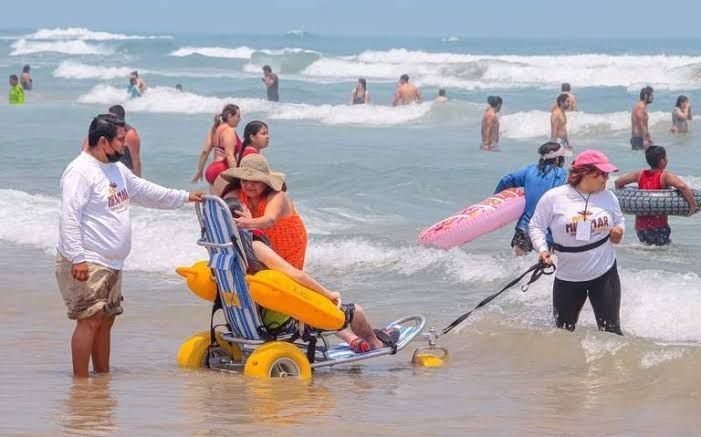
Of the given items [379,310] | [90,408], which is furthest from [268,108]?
[90,408]

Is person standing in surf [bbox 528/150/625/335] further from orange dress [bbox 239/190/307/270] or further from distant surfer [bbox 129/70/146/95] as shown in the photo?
distant surfer [bbox 129/70/146/95]

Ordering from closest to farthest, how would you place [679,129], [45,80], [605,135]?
[679,129], [605,135], [45,80]

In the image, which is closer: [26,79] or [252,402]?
[252,402]

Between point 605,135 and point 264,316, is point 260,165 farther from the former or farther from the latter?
point 605,135

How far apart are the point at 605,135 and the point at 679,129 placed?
301cm

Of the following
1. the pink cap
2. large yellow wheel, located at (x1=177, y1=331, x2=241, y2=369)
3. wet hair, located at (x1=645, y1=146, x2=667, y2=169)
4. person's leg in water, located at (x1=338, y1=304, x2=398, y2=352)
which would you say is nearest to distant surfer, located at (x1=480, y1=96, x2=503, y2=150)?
wet hair, located at (x1=645, y1=146, x2=667, y2=169)

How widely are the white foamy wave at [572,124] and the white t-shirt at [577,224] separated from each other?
1941 cm

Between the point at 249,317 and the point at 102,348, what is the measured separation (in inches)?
31.8

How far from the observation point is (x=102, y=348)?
6527mm

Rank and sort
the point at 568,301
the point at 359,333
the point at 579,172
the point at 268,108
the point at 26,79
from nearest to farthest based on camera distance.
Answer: the point at 359,333
the point at 579,172
the point at 568,301
the point at 268,108
the point at 26,79

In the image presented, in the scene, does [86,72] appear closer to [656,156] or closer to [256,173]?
[656,156]

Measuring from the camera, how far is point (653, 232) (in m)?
11.2

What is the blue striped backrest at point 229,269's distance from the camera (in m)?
6.07

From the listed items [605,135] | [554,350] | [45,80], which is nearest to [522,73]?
[45,80]
